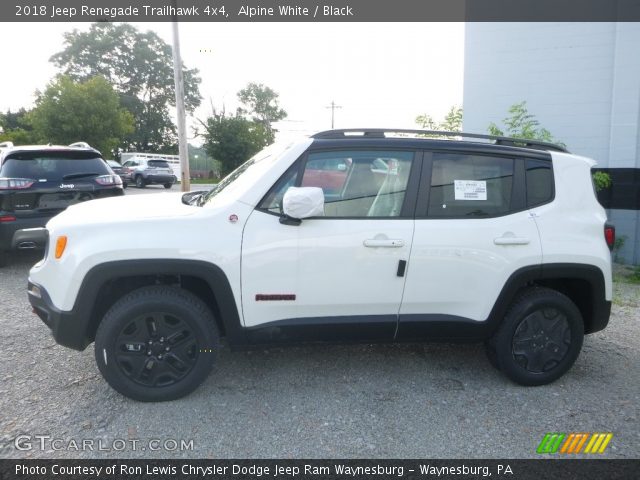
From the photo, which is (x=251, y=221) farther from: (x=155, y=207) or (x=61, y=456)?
(x=61, y=456)

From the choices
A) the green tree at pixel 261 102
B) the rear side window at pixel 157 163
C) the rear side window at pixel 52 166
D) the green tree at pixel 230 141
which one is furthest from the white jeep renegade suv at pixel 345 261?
the green tree at pixel 261 102

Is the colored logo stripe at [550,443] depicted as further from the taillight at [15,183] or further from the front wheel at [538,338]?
the taillight at [15,183]

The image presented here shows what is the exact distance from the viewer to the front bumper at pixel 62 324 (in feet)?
Answer: 9.66

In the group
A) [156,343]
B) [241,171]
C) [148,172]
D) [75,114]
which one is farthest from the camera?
[75,114]

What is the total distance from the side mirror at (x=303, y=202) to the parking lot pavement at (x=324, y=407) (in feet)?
4.18

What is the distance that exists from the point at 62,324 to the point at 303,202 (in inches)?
65.3

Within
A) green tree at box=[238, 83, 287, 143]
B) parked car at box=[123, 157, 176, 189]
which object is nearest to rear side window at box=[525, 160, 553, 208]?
parked car at box=[123, 157, 176, 189]

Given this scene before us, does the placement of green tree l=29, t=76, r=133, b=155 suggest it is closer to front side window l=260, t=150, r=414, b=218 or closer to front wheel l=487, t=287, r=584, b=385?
front side window l=260, t=150, r=414, b=218

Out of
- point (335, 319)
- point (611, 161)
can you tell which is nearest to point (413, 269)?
point (335, 319)

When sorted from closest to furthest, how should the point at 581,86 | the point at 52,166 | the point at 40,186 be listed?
the point at 40,186
the point at 52,166
the point at 581,86

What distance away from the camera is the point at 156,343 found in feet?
10.0

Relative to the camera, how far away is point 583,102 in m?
7.97

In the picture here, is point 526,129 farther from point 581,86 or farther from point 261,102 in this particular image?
point 261,102

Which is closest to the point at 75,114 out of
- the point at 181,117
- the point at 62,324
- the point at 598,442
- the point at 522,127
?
the point at 181,117
